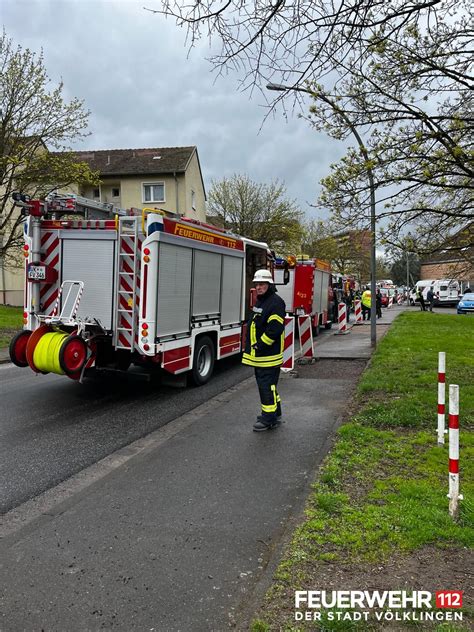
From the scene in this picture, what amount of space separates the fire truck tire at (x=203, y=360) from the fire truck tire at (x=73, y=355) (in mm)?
2190

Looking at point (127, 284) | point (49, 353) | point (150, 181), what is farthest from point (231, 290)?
point (150, 181)

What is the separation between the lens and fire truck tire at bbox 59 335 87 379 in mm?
6340

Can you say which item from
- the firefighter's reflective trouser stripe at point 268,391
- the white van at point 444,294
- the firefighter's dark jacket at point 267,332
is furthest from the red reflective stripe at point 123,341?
the white van at point 444,294

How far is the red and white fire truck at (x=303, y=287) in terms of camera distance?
47.1 feet

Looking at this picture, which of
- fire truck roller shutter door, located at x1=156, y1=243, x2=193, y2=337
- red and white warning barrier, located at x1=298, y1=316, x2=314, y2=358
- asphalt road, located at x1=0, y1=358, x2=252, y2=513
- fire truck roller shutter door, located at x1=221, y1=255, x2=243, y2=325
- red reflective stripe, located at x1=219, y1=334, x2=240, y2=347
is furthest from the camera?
red and white warning barrier, located at x1=298, y1=316, x2=314, y2=358

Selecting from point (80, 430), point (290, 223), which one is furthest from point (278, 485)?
point (290, 223)

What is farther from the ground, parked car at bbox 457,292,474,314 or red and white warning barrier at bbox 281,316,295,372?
parked car at bbox 457,292,474,314

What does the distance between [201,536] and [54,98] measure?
16003mm

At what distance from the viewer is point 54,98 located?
51.3 ft

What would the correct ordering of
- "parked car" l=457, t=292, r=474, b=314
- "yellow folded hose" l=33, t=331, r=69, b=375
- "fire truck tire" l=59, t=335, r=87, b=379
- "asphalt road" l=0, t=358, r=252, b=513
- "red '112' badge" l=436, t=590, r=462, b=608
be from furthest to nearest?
"parked car" l=457, t=292, r=474, b=314 → "yellow folded hose" l=33, t=331, r=69, b=375 → "fire truck tire" l=59, t=335, r=87, b=379 → "asphalt road" l=0, t=358, r=252, b=513 → "red '112' badge" l=436, t=590, r=462, b=608

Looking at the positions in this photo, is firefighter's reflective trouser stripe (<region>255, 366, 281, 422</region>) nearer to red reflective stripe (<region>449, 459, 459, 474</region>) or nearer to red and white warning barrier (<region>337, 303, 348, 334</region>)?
red reflective stripe (<region>449, 459, 459, 474</region>)

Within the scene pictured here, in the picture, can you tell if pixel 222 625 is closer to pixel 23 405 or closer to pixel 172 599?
pixel 172 599

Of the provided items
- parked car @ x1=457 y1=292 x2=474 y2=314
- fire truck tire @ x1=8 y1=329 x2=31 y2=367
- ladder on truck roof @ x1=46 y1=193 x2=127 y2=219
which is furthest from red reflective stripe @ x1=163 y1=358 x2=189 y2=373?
parked car @ x1=457 y1=292 x2=474 y2=314

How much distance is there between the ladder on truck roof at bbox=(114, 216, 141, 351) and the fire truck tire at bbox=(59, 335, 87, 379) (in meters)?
0.58
